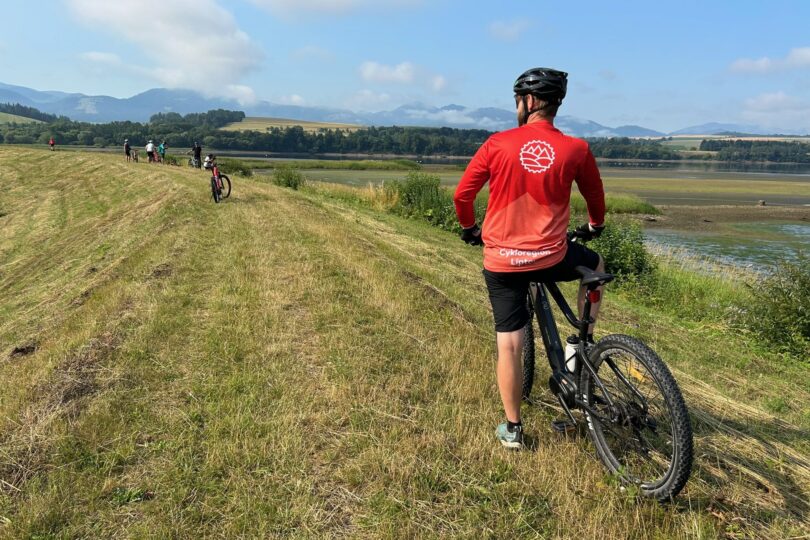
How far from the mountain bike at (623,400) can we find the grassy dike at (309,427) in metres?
0.20

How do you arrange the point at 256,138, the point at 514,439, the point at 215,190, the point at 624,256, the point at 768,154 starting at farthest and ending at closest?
the point at 768,154 < the point at 256,138 < the point at 624,256 < the point at 215,190 < the point at 514,439

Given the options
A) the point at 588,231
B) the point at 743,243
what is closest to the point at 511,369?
the point at 588,231

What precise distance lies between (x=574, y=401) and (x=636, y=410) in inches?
18.4

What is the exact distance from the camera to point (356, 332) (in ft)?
18.9

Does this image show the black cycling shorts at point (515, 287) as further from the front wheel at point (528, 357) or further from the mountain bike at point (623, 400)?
the front wheel at point (528, 357)

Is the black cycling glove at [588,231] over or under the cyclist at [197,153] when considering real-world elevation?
under

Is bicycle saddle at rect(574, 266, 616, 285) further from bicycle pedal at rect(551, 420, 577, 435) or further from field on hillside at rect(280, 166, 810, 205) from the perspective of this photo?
field on hillside at rect(280, 166, 810, 205)

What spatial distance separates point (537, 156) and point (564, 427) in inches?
82.7

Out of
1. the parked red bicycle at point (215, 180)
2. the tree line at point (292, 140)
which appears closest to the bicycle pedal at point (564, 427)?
the parked red bicycle at point (215, 180)

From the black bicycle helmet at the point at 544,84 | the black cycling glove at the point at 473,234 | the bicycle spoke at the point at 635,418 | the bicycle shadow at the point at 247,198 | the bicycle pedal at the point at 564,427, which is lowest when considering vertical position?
the bicycle pedal at the point at 564,427

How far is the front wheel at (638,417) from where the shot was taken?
2.69m

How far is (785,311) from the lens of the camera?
10.9 meters

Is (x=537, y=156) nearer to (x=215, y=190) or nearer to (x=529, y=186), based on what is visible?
(x=529, y=186)

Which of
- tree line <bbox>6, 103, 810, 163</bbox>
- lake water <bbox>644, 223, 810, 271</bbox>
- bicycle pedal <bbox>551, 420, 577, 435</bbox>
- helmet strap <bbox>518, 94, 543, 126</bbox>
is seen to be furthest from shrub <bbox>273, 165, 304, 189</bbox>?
tree line <bbox>6, 103, 810, 163</bbox>
